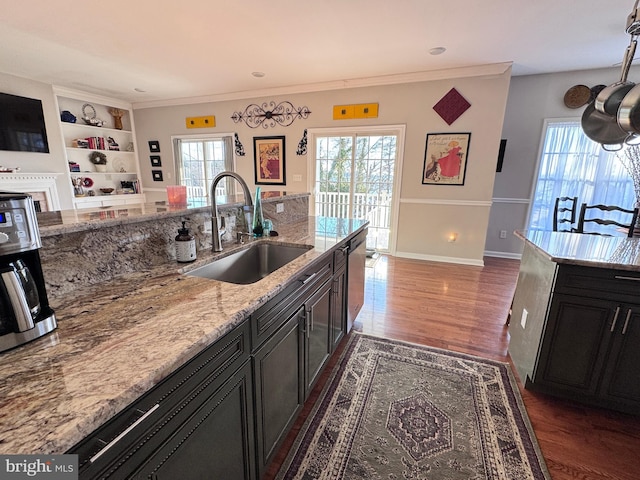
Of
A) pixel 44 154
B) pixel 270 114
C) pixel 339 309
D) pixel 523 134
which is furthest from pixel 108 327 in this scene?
pixel 44 154

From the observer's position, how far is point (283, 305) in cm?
124

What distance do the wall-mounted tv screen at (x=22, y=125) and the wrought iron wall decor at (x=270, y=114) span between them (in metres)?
2.93

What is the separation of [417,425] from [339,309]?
819 mm

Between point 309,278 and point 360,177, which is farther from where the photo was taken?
point 360,177

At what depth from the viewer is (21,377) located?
2.07 ft

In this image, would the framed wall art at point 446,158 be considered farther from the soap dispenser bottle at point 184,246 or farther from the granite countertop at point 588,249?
the soap dispenser bottle at point 184,246

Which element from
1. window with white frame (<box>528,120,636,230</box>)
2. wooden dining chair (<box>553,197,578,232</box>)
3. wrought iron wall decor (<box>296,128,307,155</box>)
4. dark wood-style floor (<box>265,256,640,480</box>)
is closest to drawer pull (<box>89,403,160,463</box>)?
dark wood-style floor (<box>265,256,640,480</box>)

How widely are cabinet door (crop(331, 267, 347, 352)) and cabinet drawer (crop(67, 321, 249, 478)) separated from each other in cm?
103

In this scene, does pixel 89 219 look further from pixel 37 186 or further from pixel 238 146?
pixel 37 186

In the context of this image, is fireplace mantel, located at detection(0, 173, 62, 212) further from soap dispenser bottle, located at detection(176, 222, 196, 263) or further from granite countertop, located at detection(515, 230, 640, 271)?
granite countertop, located at detection(515, 230, 640, 271)

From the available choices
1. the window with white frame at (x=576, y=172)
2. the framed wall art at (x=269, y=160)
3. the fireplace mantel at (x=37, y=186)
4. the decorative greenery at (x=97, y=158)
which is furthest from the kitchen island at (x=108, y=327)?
→ the decorative greenery at (x=97, y=158)

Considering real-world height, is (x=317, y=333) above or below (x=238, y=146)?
below

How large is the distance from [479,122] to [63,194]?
6669 mm

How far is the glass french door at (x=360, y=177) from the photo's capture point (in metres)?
4.61
